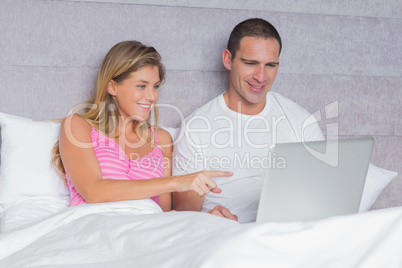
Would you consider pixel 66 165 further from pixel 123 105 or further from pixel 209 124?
pixel 209 124

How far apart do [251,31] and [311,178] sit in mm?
1032

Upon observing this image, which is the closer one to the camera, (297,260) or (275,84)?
(297,260)

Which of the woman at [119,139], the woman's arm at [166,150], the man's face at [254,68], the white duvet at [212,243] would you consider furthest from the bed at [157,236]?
the man's face at [254,68]

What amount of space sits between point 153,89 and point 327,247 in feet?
3.61

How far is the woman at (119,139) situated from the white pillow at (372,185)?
2.58ft

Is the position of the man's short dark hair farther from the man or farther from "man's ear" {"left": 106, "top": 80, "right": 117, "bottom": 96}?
"man's ear" {"left": 106, "top": 80, "right": 117, "bottom": 96}

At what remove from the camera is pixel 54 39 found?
216 centimetres

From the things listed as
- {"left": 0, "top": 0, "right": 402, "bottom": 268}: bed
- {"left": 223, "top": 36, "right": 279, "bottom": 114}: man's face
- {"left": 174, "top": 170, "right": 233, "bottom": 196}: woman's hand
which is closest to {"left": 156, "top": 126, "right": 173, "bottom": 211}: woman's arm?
{"left": 0, "top": 0, "right": 402, "bottom": 268}: bed

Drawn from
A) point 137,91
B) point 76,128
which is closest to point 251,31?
point 137,91

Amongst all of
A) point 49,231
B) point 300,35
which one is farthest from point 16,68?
point 300,35

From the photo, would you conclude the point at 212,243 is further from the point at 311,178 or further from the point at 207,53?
the point at 207,53

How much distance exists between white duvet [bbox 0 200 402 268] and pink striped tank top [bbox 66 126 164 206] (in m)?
0.40

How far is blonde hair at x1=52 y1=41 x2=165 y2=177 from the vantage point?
6.35 ft

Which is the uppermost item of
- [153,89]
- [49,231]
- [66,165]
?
[153,89]
